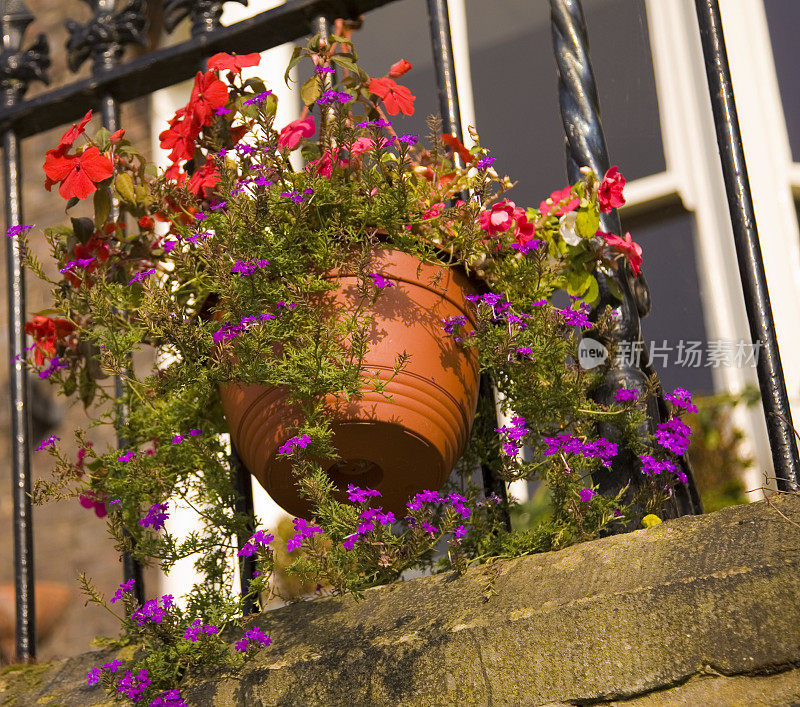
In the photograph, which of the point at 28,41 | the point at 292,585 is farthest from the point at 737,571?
the point at 28,41

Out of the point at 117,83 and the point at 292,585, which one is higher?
the point at 117,83

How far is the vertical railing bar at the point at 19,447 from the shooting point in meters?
1.96

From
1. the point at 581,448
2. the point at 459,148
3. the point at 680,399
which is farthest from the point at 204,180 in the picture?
the point at 680,399

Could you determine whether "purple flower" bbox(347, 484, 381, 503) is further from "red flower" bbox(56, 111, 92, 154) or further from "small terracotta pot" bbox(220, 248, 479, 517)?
"red flower" bbox(56, 111, 92, 154)

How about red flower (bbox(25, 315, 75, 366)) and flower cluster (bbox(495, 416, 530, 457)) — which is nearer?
flower cluster (bbox(495, 416, 530, 457))

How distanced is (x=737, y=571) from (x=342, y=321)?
714mm

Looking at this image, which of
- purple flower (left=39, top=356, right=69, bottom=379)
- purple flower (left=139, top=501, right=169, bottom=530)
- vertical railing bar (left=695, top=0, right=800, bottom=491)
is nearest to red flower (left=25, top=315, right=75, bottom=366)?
purple flower (left=39, top=356, right=69, bottom=379)

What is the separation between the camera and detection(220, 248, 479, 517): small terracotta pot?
1.67 meters

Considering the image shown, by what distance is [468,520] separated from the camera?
1.74m

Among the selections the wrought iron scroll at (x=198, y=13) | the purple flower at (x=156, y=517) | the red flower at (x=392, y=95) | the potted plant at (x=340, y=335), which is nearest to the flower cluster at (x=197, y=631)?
the potted plant at (x=340, y=335)

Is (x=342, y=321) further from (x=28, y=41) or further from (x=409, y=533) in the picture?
(x=28, y=41)

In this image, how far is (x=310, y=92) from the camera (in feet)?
6.08

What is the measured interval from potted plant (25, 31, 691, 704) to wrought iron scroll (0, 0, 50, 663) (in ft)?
0.72

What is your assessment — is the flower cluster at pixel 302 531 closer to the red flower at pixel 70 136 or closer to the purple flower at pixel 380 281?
the purple flower at pixel 380 281
